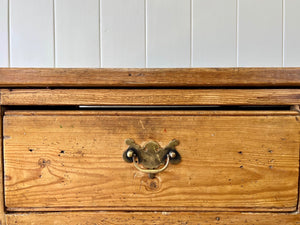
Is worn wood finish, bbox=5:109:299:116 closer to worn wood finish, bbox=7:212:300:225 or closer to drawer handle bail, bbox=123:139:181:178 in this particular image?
drawer handle bail, bbox=123:139:181:178

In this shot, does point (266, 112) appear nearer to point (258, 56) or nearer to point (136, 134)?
point (136, 134)

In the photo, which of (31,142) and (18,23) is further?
(18,23)

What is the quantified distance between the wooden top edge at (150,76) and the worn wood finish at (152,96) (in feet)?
0.06

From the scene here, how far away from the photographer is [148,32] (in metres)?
0.83

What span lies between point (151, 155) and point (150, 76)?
0.47 ft

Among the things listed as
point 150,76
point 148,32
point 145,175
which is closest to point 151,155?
point 145,175

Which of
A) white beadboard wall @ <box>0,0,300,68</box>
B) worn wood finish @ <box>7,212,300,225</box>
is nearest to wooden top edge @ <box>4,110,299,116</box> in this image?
worn wood finish @ <box>7,212,300,225</box>

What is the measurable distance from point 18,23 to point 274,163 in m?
0.89

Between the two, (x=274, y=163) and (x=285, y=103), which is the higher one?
(x=285, y=103)

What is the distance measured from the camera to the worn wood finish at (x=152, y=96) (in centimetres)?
43

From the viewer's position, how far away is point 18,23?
837 millimetres

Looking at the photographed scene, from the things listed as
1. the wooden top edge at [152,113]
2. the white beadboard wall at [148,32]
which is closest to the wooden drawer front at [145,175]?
the wooden top edge at [152,113]

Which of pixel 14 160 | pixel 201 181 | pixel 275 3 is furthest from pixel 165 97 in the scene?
pixel 275 3

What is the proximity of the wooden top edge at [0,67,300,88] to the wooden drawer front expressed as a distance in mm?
57
